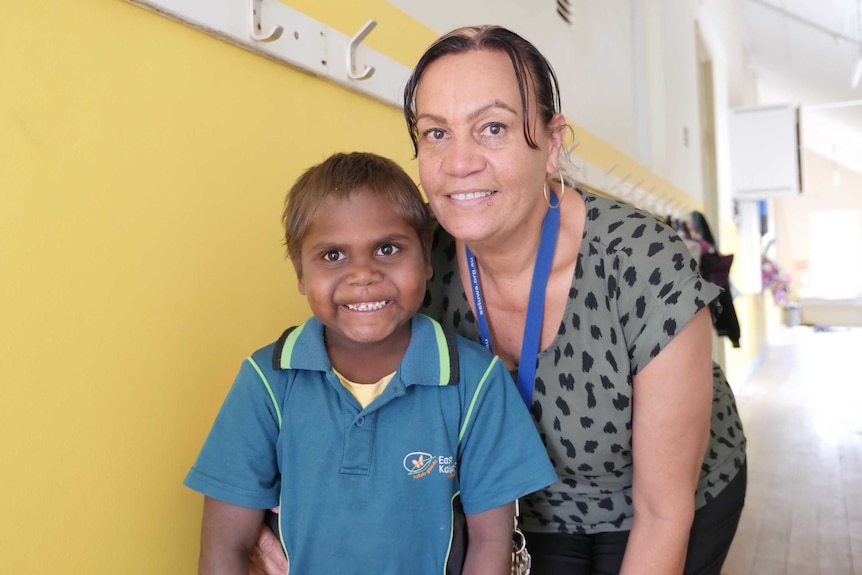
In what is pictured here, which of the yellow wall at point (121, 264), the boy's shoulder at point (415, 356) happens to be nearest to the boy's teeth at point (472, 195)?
the boy's shoulder at point (415, 356)

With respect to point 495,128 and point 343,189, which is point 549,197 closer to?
point 495,128

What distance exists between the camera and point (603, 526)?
1.27m

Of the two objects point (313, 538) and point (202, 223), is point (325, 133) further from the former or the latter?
point (313, 538)

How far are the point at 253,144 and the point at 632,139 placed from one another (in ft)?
9.94

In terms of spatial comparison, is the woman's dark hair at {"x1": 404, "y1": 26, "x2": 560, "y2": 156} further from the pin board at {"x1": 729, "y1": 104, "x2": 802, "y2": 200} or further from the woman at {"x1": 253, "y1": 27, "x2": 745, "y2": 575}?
the pin board at {"x1": 729, "y1": 104, "x2": 802, "y2": 200}

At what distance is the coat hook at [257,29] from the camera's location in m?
1.11

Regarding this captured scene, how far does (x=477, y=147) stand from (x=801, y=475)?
11.0ft

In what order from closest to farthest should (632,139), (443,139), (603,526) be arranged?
(443,139) < (603,526) < (632,139)

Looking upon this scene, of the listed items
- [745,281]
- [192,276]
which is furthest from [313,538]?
[745,281]

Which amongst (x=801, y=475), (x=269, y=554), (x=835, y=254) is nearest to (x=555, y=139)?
(x=269, y=554)

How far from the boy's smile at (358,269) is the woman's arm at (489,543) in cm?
31

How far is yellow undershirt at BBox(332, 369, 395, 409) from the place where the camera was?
3.42 feet

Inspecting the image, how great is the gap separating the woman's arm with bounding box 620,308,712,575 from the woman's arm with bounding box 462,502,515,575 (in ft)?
0.87

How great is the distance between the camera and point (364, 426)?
995 mm
